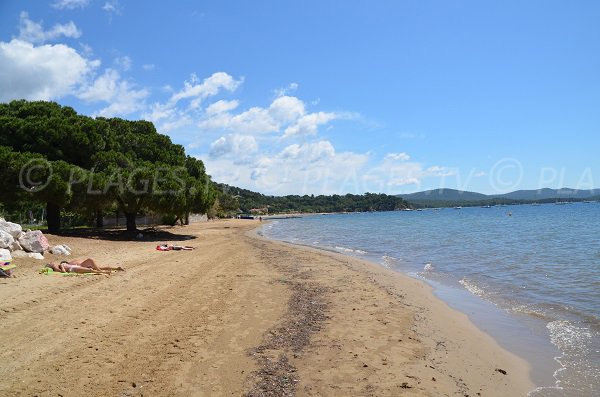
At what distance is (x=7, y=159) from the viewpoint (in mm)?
19656

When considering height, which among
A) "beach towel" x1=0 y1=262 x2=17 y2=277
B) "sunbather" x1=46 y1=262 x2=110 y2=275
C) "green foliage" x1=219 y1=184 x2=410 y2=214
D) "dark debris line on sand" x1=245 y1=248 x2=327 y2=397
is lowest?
"dark debris line on sand" x1=245 y1=248 x2=327 y2=397

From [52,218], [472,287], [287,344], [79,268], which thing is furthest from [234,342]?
[52,218]

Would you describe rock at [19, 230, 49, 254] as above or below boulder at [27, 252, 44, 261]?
above

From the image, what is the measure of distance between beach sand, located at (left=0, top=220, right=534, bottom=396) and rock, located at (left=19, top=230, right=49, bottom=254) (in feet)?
9.45

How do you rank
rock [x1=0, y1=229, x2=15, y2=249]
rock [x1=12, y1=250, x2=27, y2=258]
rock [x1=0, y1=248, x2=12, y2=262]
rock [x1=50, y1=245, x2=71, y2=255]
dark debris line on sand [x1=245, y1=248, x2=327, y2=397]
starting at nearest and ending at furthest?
dark debris line on sand [x1=245, y1=248, x2=327, y2=397] → rock [x1=0, y1=248, x2=12, y2=262] → rock [x1=0, y1=229, x2=15, y2=249] → rock [x1=12, y1=250, x2=27, y2=258] → rock [x1=50, y1=245, x2=71, y2=255]

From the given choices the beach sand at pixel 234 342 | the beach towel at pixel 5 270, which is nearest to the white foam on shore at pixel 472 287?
the beach sand at pixel 234 342

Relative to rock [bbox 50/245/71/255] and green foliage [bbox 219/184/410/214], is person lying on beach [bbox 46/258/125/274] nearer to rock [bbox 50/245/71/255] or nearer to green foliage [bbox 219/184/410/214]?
rock [bbox 50/245/71/255]

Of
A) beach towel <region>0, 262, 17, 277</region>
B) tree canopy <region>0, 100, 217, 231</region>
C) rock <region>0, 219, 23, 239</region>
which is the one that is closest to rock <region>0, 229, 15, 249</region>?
rock <region>0, 219, 23, 239</region>

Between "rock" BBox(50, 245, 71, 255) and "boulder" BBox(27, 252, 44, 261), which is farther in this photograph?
"rock" BBox(50, 245, 71, 255)

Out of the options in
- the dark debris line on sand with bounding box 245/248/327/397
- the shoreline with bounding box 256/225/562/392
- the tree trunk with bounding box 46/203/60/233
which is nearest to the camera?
the dark debris line on sand with bounding box 245/248/327/397

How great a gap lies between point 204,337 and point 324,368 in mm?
1987

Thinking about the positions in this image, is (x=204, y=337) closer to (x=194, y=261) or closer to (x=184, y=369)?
(x=184, y=369)

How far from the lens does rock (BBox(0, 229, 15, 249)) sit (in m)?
12.2

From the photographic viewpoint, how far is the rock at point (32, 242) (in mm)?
13195
